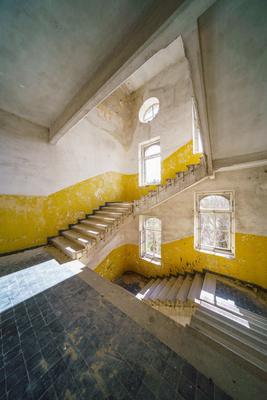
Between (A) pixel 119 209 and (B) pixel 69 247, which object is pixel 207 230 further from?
(B) pixel 69 247

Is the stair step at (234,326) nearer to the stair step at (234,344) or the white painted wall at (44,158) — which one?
the stair step at (234,344)

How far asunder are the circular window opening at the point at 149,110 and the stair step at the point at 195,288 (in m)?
→ 6.85

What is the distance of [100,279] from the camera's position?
2.29 metres

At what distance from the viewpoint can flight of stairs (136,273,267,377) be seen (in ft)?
7.12

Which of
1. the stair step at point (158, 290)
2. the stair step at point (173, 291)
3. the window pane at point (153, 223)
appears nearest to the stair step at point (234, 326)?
the stair step at point (173, 291)

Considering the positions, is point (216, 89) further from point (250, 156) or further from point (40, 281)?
point (40, 281)

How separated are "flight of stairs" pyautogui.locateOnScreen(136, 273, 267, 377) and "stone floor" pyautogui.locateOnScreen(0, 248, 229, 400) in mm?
507

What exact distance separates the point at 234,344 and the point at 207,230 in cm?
314

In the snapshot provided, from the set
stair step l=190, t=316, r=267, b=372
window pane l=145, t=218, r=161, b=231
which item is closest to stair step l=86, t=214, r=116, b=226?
window pane l=145, t=218, r=161, b=231

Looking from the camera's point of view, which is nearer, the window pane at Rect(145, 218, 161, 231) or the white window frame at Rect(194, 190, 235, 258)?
the white window frame at Rect(194, 190, 235, 258)

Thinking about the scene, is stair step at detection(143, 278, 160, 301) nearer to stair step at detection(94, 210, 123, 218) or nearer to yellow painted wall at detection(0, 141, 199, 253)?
stair step at detection(94, 210, 123, 218)

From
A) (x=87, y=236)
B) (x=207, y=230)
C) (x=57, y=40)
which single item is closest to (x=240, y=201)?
(x=207, y=230)

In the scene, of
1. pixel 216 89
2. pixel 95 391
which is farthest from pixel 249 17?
pixel 95 391

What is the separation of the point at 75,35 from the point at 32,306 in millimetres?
3779
